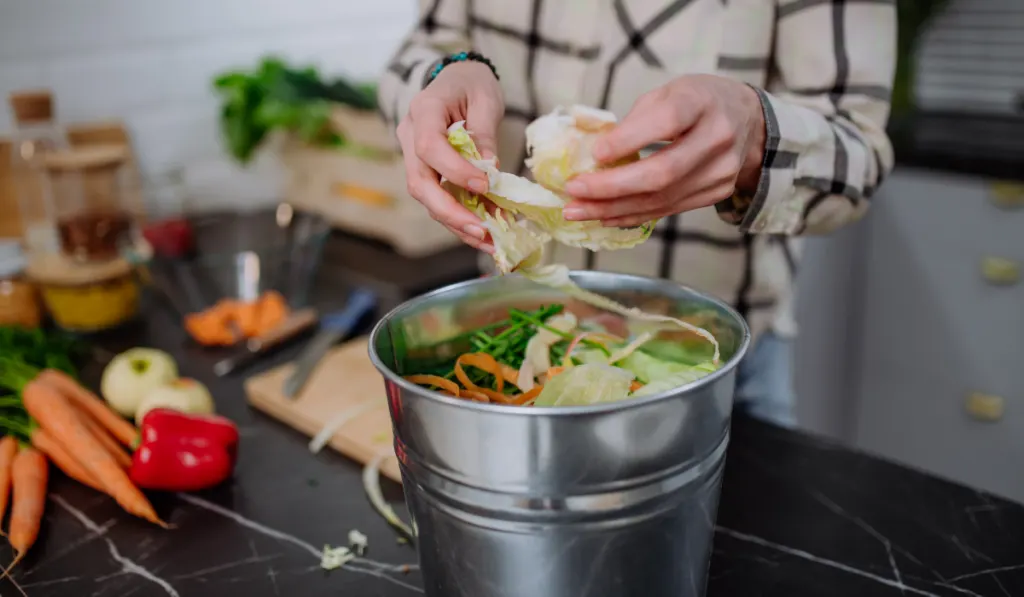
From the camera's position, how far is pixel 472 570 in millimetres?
606

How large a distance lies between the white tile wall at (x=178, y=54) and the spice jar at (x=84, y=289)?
291 millimetres

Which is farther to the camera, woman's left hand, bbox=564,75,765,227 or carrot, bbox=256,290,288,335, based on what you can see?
carrot, bbox=256,290,288,335

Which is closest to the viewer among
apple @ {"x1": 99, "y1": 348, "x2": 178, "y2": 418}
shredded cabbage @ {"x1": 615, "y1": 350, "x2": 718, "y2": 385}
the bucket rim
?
the bucket rim

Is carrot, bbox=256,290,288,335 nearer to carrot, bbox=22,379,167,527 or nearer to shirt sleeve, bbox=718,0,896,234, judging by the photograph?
carrot, bbox=22,379,167,527

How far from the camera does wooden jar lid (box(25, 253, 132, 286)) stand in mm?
1369

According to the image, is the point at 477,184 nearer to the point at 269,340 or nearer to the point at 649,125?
the point at 649,125

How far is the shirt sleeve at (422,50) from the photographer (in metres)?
1.08

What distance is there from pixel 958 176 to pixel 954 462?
69 cm

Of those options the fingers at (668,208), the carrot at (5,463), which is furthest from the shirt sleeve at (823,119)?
the carrot at (5,463)

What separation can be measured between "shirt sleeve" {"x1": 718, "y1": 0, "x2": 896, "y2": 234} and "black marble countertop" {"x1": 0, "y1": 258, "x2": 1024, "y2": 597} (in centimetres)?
29

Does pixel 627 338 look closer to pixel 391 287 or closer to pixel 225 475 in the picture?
pixel 225 475

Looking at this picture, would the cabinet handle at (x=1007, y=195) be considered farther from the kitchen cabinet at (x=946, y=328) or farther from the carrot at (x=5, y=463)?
the carrot at (x=5, y=463)

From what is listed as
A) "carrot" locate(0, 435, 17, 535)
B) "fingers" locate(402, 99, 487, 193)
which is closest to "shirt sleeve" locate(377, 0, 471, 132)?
"fingers" locate(402, 99, 487, 193)

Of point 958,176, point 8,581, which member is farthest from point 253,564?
point 958,176
